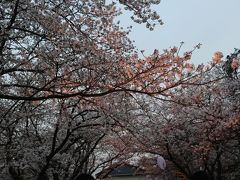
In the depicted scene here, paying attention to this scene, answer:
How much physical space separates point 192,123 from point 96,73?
11437 millimetres

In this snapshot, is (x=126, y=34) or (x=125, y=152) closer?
(x=126, y=34)

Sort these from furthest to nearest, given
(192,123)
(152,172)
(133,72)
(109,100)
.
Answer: (152,172) → (192,123) → (109,100) → (133,72)

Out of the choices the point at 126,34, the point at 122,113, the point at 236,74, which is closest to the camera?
the point at 126,34

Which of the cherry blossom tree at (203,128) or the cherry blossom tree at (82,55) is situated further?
the cherry blossom tree at (203,128)

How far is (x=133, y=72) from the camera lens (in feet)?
24.5

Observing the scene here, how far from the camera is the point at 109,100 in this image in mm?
9133

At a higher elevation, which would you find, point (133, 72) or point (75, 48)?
point (75, 48)

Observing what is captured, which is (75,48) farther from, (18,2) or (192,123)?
(192,123)

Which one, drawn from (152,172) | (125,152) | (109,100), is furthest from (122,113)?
(152,172)

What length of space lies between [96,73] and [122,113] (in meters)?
2.73

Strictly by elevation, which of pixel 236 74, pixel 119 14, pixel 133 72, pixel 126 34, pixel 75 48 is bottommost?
pixel 133 72

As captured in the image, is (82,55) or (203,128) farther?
(203,128)

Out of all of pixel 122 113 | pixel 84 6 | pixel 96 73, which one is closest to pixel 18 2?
pixel 84 6

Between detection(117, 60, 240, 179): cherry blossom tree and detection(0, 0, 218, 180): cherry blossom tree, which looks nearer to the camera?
detection(0, 0, 218, 180): cherry blossom tree
